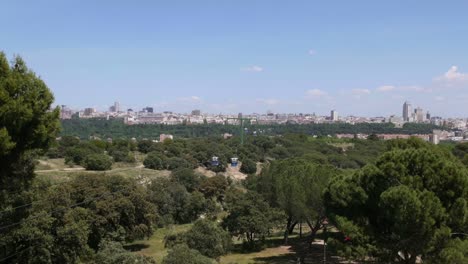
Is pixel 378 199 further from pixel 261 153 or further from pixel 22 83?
pixel 261 153

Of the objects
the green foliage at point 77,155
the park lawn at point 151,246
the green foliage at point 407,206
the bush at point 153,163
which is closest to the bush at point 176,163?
the bush at point 153,163

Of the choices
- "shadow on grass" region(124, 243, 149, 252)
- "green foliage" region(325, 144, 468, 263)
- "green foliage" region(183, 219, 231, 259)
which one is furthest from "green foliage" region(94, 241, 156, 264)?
"shadow on grass" region(124, 243, 149, 252)

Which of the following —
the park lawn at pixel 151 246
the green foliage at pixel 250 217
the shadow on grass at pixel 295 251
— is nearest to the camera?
the shadow on grass at pixel 295 251

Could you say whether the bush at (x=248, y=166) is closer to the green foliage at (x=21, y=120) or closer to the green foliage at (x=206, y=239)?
the green foliage at (x=206, y=239)

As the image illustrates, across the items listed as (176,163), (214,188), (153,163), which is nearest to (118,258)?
(214,188)

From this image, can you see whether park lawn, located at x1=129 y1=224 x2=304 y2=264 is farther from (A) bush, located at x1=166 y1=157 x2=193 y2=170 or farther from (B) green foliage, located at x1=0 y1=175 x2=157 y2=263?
(A) bush, located at x1=166 y1=157 x2=193 y2=170

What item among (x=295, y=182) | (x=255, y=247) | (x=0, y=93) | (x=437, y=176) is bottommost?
(x=255, y=247)

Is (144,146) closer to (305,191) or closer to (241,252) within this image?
(241,252)

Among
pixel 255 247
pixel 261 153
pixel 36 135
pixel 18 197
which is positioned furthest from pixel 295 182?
pixel 261 153

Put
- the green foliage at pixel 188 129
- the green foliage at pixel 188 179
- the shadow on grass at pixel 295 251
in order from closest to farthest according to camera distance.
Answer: the shadow on grass at pixel 295 251 → the green foliage at pixel 188 179 → the green foliage at pixel 188 129
